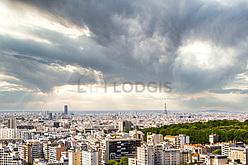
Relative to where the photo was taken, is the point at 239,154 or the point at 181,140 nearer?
the point at 239,154

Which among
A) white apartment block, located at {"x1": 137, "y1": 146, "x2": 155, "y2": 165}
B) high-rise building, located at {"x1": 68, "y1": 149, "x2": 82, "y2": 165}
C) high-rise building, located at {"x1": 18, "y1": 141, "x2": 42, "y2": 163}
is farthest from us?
high-rise building, located at {"x1": 18, "y1": 141, "x2": 42, "y2": 163}

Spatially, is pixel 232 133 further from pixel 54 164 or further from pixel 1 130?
pixel 1 130

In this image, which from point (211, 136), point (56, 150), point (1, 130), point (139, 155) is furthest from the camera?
point (1, 130)

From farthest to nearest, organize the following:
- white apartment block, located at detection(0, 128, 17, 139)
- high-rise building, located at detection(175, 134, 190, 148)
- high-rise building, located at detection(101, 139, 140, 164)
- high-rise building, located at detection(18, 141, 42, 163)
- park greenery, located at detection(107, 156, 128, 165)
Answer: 1. white apartment block, located at detection(0, 128, 17, 139)
2. high-rise building, located at detection(175, 134, 190, 148)
3. high-rise building, located at detection(18, 141, 42, 163)
4. high-rise building, located at detection(101, 139, 140, 164)
5. park greenery, located at detection(107, 156, 128, 165)

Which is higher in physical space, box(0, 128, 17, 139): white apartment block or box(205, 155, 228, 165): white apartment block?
box(205, 155, 228, 165): white apartment block

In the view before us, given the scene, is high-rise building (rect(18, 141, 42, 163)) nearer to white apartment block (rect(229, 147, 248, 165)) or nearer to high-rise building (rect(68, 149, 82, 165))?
high-rise building (rect(68, 149, 82, 165))

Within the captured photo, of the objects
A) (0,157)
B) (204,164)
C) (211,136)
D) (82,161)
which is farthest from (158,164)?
(211,136)

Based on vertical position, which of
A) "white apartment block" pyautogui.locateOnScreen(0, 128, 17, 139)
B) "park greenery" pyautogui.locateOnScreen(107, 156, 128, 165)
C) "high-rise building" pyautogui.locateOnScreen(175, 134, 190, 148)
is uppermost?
"high-rise building" pyautogui.locateOnScreen(175, 134, 190, 148)

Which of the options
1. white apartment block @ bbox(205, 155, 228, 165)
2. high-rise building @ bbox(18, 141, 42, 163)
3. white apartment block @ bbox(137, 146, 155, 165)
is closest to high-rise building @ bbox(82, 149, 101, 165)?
white apartment block @ bbox(137, 146, 155, 165)

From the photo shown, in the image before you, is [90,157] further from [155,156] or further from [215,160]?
[215,160]

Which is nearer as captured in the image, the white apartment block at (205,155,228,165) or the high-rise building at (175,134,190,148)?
the white apartment block at (205,155,228,165)

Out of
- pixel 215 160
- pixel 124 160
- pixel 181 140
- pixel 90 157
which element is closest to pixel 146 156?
pixel 124 160
